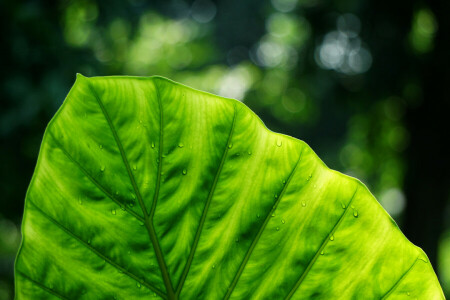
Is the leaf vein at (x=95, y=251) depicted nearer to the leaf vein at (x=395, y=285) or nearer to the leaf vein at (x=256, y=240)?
the leaf vein at (x=256, y=240)

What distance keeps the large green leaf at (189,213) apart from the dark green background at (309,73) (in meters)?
2.36

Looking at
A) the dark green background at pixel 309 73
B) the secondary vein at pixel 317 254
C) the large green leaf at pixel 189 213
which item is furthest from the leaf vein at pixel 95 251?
the dark green background at pixel 309 73

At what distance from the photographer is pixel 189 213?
1.68 feet

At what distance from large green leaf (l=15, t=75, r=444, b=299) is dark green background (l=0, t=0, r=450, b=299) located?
2360mm

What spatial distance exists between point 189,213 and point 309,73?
4.59 meters

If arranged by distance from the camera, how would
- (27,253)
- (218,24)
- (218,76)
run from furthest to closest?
(218,24)
(218,76)
(27,253)

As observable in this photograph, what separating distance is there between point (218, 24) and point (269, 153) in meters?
14.7

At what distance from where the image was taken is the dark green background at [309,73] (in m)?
2.87

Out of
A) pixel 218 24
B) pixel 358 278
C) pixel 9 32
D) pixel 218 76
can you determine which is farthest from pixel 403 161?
pixel 218 24

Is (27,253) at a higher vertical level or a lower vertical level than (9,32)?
higher

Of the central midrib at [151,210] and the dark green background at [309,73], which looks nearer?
the central midrib at [151,210]

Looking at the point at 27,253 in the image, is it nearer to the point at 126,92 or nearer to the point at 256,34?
the point at 126,92

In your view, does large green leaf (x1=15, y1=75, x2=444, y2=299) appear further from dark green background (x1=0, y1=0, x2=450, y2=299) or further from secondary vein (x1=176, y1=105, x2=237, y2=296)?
dark green background (x1=0, y1=0, x2=450, y2=299)

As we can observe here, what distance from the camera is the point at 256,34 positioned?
15.1 metres
